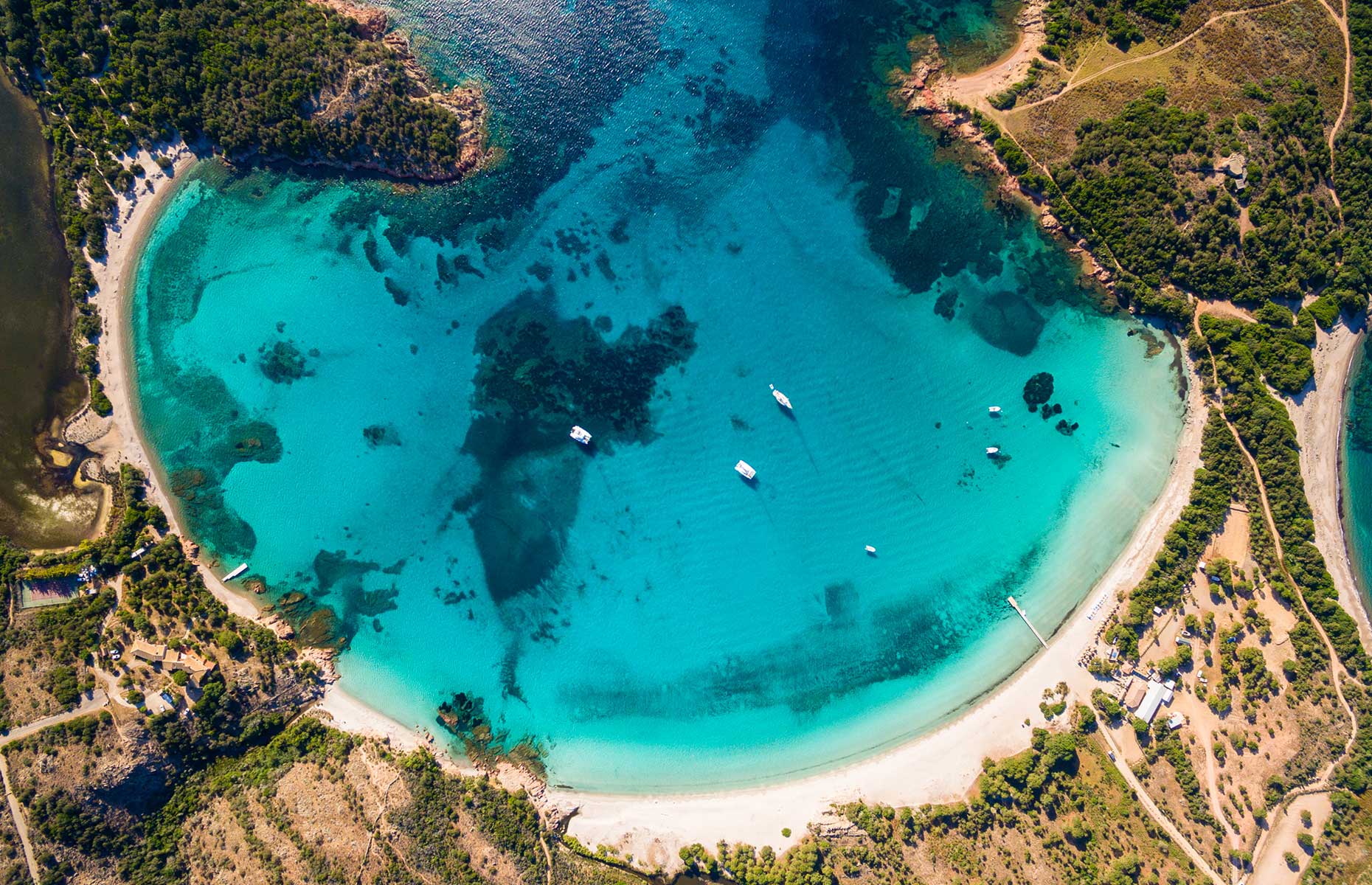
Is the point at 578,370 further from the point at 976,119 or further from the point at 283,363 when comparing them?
the point at 976,119

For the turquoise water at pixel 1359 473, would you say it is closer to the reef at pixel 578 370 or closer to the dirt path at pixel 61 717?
the reef at pixel 578 370

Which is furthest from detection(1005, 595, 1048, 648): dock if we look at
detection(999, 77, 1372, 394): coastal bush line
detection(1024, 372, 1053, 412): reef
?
detection(999, 77, 1372, 394): coastal bush line

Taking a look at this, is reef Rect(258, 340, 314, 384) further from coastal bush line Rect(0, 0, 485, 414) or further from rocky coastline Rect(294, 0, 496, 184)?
rocky coastline Rect(294, 0, 496, 184)

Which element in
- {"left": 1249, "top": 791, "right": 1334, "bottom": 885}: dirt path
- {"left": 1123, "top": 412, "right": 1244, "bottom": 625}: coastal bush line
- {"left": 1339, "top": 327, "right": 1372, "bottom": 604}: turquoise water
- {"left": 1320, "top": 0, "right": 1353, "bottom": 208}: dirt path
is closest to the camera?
{"left": 1249, "top": 791, "right": 1334, "bottom": 885}: dirt path

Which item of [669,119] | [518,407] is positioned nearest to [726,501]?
[518,407]

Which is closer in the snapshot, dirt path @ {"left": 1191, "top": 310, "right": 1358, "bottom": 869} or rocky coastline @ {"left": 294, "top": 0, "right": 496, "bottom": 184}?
dirt path @ {"left": 1191, "top": 310, "right": 1358, "bottom": 869}

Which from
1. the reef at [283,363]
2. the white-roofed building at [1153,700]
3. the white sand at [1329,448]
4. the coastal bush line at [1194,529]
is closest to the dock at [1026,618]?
the coastal bush line at [1194,529]
